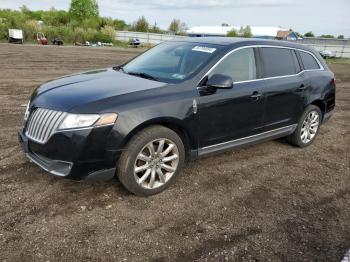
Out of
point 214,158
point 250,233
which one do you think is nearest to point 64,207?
point 250,233

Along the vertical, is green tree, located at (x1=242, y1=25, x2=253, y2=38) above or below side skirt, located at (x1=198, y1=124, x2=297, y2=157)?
above

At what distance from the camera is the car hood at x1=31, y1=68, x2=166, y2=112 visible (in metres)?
3.54

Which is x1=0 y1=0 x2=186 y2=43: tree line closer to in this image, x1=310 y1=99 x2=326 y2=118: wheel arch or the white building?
the white building

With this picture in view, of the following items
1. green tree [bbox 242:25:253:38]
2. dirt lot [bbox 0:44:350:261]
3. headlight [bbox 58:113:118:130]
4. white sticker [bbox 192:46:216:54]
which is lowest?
dirt lot [bbox 0:44:350:261]

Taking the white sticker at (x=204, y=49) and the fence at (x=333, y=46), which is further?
the fence at (x=333, y=46)

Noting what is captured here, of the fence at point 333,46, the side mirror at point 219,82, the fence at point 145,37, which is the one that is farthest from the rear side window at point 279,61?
the fence at point 145,37

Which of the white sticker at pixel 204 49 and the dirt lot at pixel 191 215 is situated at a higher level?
the white sticker at pixel 204 49

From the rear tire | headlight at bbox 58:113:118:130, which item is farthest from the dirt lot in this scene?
headlight at bbox 58:113:118:130

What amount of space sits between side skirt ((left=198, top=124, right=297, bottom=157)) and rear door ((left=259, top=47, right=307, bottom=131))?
8 cm

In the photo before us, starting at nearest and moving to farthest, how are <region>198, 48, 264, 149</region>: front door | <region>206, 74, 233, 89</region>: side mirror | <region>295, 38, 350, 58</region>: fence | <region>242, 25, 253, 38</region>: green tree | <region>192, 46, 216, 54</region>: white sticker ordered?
1. <region>206, 74, 233, 89</region>: side mirror
2. <region>198, 48, 264, 149</region>: front door
3. <region>192, 46, 216, 54</region>: white sticker
4. <region>295, 38, 350, 58</region>: fence
5. <region>242, 25, 253, 38</region>: green tree

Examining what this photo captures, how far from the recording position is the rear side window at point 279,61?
4938mm

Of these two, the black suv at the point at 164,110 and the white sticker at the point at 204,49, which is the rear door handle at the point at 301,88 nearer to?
the black suv at the point at 164,110

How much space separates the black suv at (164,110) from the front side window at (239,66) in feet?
0.04

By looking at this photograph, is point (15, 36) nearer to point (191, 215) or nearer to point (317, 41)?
point (317, 41)
